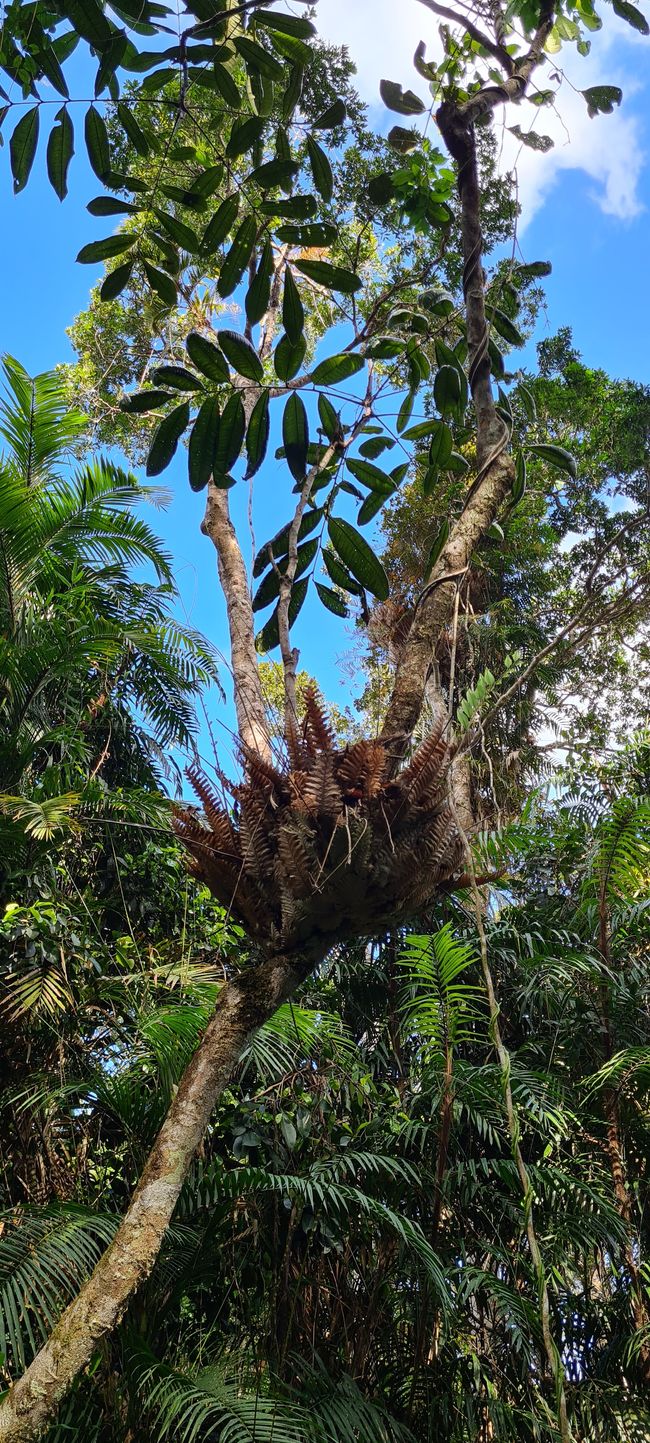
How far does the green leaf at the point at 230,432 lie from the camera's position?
2102mm

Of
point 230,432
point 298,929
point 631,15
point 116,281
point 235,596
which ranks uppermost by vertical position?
point 235,596

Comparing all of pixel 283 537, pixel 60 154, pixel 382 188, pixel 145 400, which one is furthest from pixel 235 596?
pixel 60 154

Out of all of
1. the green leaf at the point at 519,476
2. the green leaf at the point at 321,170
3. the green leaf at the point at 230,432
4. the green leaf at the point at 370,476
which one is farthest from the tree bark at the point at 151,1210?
the green leaf at the point at 321,170

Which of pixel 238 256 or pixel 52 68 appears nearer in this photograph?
pixel 52 68

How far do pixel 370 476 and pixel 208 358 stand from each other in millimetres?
518

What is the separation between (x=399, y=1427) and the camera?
8.75 ft

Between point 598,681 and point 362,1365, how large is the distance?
939cm

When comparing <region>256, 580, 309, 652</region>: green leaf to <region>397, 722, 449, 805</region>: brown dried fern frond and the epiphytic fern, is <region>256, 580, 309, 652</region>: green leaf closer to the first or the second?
the epiphytic fern

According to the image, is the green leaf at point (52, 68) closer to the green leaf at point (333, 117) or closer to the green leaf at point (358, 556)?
the green leaf at point (333, 117)

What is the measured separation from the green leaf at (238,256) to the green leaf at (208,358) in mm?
105

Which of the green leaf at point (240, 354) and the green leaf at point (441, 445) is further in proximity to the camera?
the green leaf at point (441, 445)

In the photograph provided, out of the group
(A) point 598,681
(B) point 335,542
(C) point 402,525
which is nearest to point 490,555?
(C) point 402,525

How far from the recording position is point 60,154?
2.09 metres

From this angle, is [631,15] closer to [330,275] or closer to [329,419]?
[330,275]
